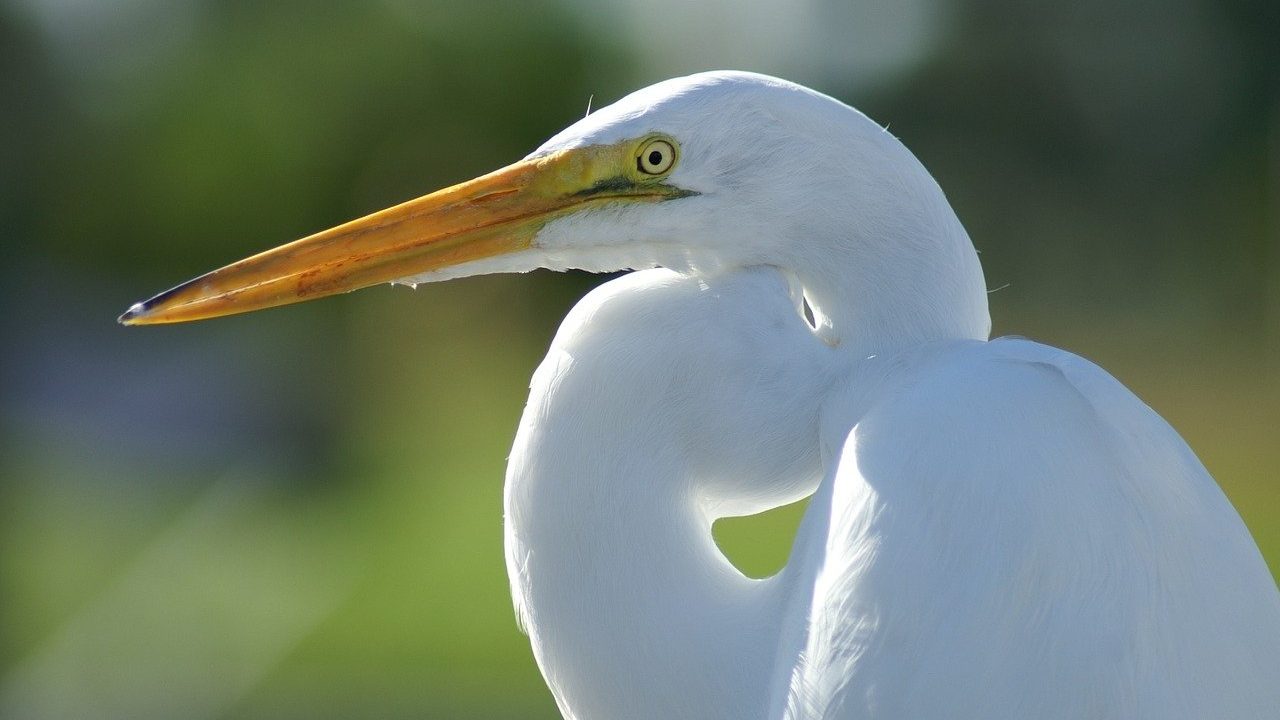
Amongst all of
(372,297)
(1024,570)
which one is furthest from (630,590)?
(372,297)

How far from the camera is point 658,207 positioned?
1.23 meters

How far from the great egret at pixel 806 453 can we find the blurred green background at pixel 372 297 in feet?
19.0

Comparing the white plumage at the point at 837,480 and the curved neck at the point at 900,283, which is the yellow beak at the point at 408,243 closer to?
the white plumage at the point at 837,480

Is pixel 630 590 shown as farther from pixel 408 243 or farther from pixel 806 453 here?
pixel 408 243

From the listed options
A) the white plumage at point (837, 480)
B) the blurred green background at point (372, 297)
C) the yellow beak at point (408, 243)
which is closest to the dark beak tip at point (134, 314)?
the yellow beak at point (408, 243)

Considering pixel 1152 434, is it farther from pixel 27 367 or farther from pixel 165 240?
pixel 165 240

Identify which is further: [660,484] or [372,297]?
[372,297]

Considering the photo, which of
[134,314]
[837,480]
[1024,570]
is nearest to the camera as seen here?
[1024,570]

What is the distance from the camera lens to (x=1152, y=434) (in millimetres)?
1127

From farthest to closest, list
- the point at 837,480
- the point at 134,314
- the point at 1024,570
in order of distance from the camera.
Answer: the point at 134,314, the point at 837,480, the point at 1024,570

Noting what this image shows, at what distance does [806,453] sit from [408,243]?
0.40 metres

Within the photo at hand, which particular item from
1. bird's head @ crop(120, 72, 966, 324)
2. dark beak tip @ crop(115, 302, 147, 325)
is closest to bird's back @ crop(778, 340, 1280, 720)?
bird's head @ crop(120, 72, 966, 324)

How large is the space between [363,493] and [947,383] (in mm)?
12912

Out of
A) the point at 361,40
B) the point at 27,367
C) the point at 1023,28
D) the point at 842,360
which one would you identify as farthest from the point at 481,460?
the point at 842,360
